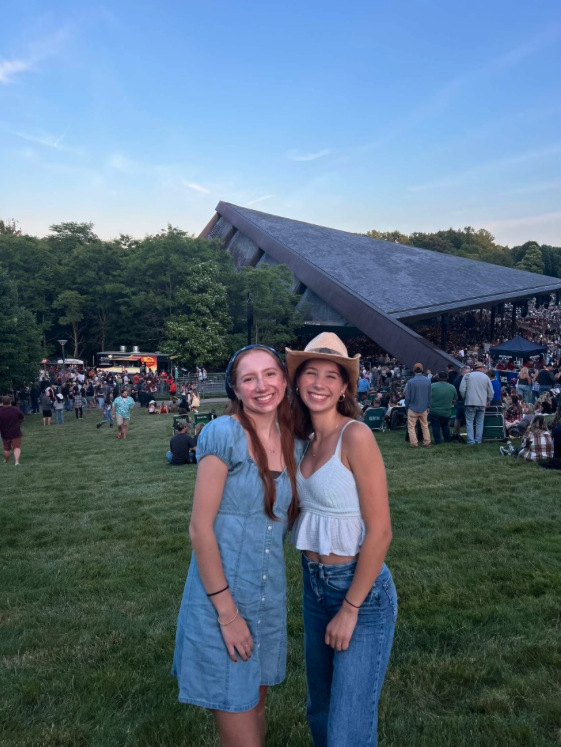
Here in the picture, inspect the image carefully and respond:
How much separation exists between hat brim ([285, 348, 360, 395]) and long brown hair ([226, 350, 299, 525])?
0.07 meters

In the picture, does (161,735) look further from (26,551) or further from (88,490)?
(88,490)

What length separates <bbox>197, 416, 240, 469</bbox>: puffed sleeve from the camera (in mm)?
1902

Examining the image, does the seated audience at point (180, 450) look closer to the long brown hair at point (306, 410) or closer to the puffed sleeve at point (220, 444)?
the long brown hair at point (306, 410)

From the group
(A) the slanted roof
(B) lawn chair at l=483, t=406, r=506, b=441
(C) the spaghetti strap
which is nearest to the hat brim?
(C) the spaghetti strap

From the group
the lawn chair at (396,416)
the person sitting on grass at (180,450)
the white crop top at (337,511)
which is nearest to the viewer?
the white crop top at (337,511)

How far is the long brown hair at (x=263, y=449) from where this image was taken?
77.2 inches

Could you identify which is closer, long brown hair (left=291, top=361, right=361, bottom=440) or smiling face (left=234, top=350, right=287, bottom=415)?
smiling face (left=234, top=350, right=287, bottom=415)

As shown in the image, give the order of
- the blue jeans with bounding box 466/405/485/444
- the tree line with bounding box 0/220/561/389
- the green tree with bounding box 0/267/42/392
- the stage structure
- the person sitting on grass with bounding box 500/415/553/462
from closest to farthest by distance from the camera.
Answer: the person sitting on grass with bounding box 500/415/553/462 → the blue jeans with bounding box 466/405/485/444 → the green tree with bounding box 0/267/42/392 → the stage structure → the tree line with bounding box 0/220/561/389

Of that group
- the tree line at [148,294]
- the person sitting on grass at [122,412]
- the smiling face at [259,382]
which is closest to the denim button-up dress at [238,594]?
the smiling face at [259,382]

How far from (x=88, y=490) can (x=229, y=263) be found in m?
27.5

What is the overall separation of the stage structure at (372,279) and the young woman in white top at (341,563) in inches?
877

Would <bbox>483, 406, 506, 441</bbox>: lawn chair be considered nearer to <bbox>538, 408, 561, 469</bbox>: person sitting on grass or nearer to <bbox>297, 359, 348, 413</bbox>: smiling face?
<bbox>538, 408, 561, 469</bbox>: person sitting on grass

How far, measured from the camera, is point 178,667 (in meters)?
1.94

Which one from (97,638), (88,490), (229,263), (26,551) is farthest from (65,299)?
(97,638)
